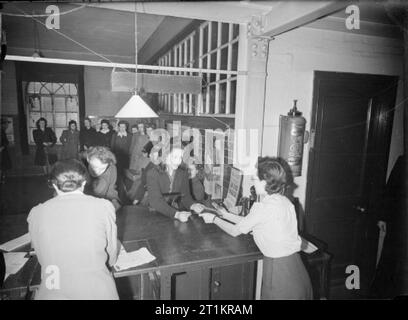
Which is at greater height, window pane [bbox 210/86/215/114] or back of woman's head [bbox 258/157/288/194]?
window pane [bbox 210/86/215/114]

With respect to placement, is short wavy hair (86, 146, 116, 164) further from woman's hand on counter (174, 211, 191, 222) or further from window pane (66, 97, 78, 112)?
window pane (66, 97, 78, 112)

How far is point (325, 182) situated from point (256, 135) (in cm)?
128

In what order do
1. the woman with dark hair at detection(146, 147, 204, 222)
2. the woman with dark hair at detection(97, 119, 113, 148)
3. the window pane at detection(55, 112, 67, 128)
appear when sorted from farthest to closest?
the window pane at detection(55, 112, 67, 128) → the woman with dark hair at detection(97, 119, 113, 148) → the woman with dark hair at detection(146, 147, 204, 222)

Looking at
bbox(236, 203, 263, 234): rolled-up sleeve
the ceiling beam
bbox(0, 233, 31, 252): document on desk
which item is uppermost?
the ceiling beam

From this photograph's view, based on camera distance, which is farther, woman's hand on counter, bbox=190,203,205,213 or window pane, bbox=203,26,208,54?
window pane, bbox=203,26,208,54

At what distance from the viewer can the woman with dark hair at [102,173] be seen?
10.8 ft

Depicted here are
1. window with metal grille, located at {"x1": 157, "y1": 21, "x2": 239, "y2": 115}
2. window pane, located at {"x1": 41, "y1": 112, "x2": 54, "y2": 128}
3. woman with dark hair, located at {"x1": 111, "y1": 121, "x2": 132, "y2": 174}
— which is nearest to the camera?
window with metal grille, located at {"x1": 157, "y1": 21, "x2": 239, "y2": 115}

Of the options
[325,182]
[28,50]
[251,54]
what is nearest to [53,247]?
[251,54]

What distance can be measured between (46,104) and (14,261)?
9.15 metres

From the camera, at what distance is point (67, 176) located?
2.05 metres

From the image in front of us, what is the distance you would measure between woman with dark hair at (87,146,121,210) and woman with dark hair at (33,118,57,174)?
7325 mm

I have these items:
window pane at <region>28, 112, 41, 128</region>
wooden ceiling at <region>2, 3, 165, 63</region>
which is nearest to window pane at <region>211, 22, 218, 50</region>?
wooden ceiling at <region>2, 3, 165, 63</region>

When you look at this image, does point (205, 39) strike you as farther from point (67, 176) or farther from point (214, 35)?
point (67, 176)

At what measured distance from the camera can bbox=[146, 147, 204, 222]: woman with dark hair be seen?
3.33 meters
